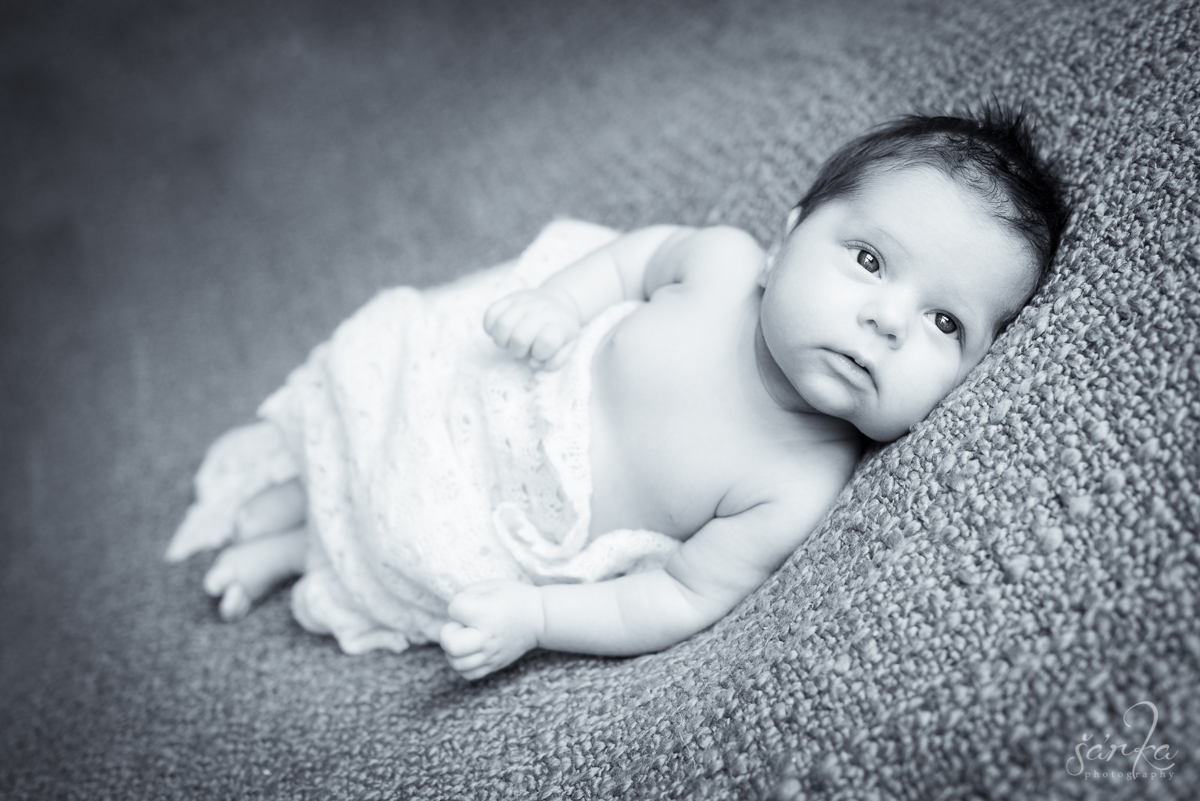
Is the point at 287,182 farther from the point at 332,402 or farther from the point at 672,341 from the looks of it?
the point at 672,341

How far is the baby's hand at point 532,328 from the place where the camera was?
95cm

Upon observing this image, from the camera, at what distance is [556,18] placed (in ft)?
5.95

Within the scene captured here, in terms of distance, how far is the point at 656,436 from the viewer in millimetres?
920

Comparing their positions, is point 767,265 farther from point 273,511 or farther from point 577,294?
point 273,511

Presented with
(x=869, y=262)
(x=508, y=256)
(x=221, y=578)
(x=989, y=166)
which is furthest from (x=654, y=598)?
(x=508, y=256)

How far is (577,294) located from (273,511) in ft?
1.86

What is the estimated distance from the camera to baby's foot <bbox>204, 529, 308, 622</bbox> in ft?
3.75

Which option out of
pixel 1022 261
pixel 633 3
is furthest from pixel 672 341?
pixel 633 3

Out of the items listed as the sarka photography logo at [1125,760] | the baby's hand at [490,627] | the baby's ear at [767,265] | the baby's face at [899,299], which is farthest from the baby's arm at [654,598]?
the sarka photography logo at [1125,760]

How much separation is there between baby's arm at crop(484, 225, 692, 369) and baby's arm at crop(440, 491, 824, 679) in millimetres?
279

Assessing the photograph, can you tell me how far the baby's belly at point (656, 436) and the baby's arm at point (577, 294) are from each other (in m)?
0.07

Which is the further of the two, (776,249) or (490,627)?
(776,249)

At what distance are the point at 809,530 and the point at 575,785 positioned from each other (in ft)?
1.14

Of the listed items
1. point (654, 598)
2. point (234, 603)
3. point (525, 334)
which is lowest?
point (234, 603)
